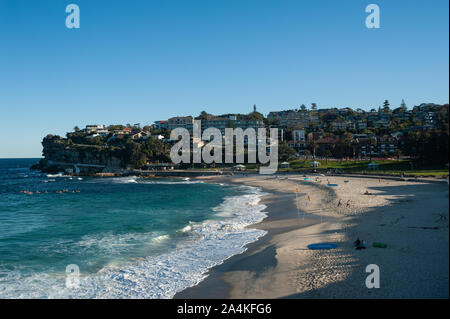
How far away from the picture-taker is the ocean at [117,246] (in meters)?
15.2

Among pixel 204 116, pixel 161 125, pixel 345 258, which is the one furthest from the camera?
pixel 161 125

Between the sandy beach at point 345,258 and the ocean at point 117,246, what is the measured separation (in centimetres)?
187

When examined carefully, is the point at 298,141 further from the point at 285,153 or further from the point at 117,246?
the point at 117,246

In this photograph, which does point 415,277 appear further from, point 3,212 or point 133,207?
point 3,212

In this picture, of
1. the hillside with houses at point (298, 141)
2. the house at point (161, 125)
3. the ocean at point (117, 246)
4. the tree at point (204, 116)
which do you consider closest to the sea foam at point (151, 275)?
the ocean at point (117, 246)

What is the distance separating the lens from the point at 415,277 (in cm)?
1178

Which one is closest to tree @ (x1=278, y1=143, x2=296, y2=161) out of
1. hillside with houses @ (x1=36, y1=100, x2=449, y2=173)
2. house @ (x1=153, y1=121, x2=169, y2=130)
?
hillside with houses @ (x1=36, y1=100, x2=449, y2=173)

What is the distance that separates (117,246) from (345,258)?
1510cm

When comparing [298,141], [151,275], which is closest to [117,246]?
[151,275]

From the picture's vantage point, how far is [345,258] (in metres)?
15.1

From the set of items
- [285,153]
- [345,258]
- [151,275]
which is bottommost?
[151,275]

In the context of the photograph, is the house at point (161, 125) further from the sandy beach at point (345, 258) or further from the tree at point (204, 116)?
the sandy beach at point (345, 258)

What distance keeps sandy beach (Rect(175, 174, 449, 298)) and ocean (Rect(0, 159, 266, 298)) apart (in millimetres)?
1873

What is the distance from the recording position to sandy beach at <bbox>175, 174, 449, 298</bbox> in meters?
11.8
